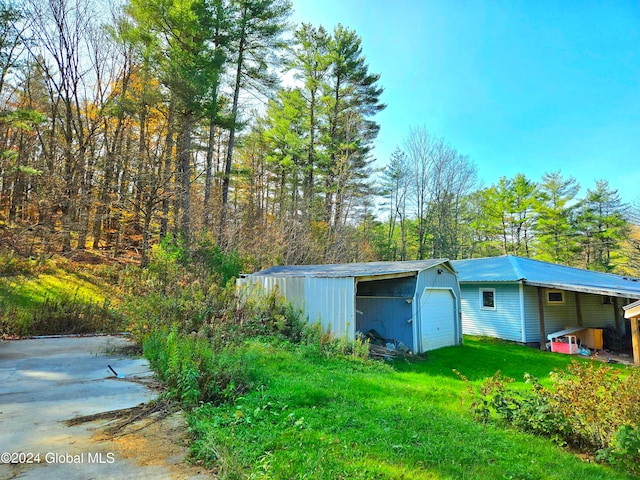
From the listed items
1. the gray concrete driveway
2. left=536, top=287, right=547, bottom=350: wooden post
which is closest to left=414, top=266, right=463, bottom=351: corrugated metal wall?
left=536, top=287, right=547, bottom=350: wooden post

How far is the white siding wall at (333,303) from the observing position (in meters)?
7.86

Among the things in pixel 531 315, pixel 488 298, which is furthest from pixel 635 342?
pixel 488 298

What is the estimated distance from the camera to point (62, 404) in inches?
141

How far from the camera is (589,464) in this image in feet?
10.2

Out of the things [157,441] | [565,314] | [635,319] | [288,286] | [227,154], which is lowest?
[157,441]

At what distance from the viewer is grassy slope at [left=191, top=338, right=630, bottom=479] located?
2.59m

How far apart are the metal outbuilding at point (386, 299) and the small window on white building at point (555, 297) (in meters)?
4.58

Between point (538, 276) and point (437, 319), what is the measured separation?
203 inches

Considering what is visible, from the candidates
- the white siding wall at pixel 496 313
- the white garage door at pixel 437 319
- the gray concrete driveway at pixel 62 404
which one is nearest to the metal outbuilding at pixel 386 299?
the white garage door at pixel 437 319

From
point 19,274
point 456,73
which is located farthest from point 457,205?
point 19,274

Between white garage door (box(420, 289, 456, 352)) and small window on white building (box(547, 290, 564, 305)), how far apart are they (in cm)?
479

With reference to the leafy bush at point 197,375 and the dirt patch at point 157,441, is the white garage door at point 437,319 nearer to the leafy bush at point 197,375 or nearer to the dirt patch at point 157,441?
the leafy bush at point 197,375

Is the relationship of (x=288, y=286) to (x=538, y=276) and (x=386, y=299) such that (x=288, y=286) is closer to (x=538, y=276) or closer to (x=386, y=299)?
(x=386, y=299)

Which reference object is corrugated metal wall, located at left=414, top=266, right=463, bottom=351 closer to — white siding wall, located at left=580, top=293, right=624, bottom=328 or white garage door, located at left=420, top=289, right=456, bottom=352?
white garage door, located at left=420, top=289, right=456, bottom=352
